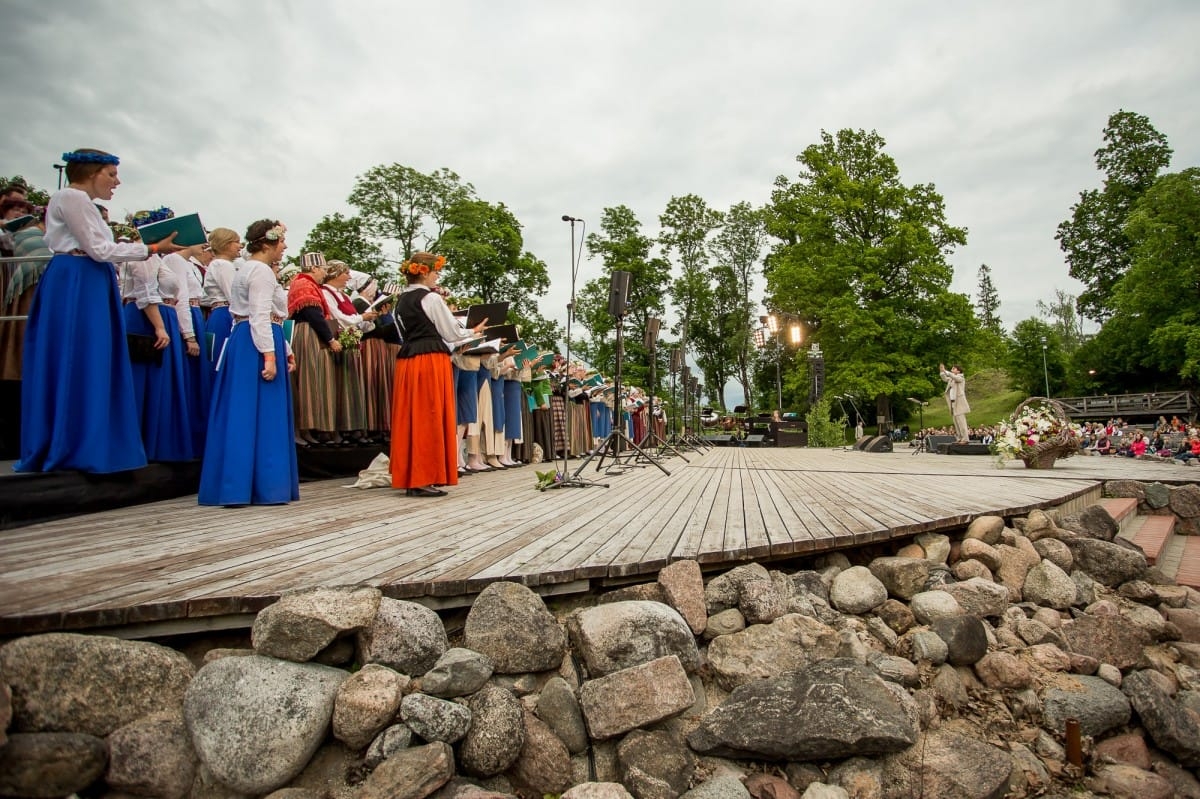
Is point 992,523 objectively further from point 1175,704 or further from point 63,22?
point 63,22

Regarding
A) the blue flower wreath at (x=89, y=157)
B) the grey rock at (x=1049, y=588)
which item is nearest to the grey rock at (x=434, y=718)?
the grey rock at (x=1049, y=588)

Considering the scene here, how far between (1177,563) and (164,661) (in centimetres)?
586


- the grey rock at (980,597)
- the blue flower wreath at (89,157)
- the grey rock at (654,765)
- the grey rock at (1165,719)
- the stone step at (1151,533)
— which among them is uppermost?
the blue flower wreath at (89,157)

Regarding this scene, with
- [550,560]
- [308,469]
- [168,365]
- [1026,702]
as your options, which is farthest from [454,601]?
[308,469]

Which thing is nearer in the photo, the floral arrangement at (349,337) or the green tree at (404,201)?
the floral arrangement at (349,337)

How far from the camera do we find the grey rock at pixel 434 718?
153 centimetres

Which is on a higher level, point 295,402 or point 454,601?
point 295,402

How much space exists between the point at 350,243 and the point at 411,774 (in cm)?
2976

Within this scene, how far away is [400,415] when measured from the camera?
4.30 metres

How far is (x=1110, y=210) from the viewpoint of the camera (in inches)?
1480

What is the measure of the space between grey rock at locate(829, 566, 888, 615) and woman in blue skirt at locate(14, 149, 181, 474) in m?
3.81

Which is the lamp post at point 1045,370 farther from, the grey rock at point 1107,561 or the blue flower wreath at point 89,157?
the blue flower wreath at point 89,157

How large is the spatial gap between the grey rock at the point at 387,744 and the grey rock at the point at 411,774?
0.10 ft

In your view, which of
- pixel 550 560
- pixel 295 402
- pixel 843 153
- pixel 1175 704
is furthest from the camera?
pixel 843 153
